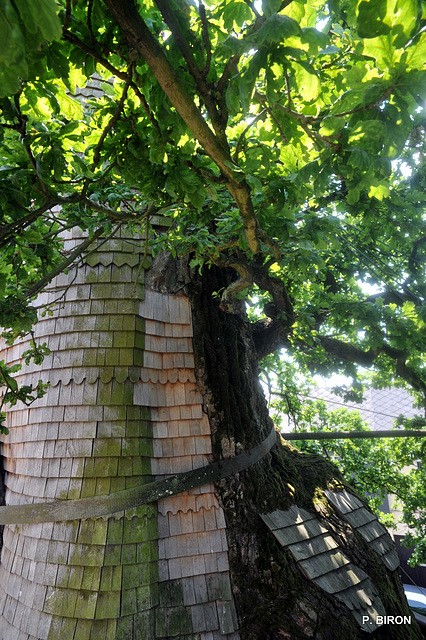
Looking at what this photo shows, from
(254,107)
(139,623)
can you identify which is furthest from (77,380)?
(254,107)

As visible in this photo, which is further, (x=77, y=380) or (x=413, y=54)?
(x=77, y=380)

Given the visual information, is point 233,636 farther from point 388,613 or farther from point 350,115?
point 350,115

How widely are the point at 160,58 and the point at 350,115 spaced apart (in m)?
0.66

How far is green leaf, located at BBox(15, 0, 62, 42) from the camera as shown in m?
0.83

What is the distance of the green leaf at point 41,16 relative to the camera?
83cm

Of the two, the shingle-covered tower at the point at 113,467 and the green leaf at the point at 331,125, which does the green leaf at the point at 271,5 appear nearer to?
the green leaf at the point at 331,125

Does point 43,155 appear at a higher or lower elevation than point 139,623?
higher

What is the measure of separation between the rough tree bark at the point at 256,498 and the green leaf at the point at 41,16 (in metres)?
2.51

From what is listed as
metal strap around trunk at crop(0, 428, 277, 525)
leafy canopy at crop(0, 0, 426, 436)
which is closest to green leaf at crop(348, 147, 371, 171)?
leafy canopy at crop(0, 0, 426, 436)

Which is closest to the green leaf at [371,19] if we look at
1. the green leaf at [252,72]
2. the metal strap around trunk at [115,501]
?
the green leaf at [252,72]

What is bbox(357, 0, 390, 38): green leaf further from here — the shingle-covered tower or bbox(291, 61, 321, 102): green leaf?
the shingle-covered tower

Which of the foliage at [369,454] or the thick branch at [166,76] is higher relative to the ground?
the foliage at [369,454]

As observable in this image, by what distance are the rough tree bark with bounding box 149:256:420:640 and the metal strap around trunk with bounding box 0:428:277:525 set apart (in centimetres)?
13

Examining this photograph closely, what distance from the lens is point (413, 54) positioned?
110 cm
